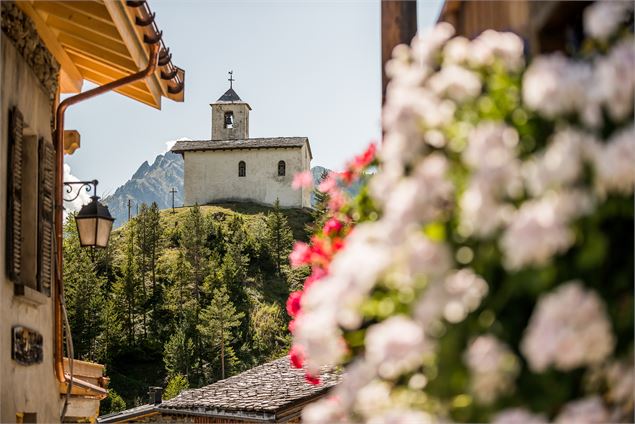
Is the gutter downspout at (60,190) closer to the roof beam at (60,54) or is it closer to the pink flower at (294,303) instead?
the roof beam at (60,54)

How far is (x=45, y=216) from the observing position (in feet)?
21.7

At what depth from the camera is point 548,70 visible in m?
1.98

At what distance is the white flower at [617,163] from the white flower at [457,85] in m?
0.40

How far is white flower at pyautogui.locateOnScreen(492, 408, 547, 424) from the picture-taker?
1.84m

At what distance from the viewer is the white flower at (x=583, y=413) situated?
183 cm

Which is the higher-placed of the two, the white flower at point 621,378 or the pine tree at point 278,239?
the pine tree at point 278,239

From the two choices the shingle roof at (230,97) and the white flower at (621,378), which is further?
the shingle roof at (230,97)

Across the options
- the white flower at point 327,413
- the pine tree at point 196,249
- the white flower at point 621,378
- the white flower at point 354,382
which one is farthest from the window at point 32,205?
the pine tree at point 196,249

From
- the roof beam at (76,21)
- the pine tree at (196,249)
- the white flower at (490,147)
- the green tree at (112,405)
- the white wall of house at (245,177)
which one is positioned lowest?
the white flower at (490,147)

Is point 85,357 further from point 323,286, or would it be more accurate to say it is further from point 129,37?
point 323,286

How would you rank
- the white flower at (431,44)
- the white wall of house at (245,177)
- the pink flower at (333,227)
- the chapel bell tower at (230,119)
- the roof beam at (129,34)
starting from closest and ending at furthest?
the white flower at (431,44) < the pink flower at (333,227) < the roof beam at (129,34) < the white wall of house at (245,177) < the chapel bell tower at (230,119)

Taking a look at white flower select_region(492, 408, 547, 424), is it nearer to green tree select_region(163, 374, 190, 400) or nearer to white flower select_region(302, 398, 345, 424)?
white flower select_region(302, 398, 345, 424)

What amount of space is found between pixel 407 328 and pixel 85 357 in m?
53.6

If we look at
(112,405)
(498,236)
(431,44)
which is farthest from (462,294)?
(112,405)
